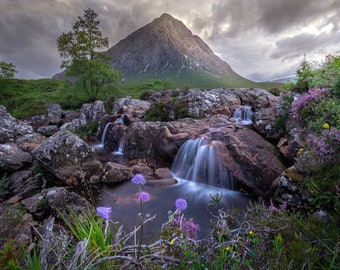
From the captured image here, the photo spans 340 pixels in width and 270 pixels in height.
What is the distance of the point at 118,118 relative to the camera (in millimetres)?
19109

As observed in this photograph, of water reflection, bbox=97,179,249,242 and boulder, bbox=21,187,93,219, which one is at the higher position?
boulder, bbox=21,187,93,219

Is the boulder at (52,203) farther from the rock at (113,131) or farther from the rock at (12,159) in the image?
the rock at (113,131)

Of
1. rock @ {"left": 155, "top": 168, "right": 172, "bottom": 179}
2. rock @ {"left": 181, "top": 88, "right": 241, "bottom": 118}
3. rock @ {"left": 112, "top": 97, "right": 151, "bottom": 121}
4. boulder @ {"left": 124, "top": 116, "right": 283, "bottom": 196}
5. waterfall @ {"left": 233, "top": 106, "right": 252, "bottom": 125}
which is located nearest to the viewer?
boulder @ {"left": 124, "top": 116, "right": 283, "bottom": 196}

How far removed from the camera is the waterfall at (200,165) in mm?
8898

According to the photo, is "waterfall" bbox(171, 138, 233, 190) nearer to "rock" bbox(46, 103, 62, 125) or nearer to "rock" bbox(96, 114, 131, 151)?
"rock" bbox(96, 114, 131, 151)

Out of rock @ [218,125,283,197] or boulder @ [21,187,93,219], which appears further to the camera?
rock @ [218,125,283,197]

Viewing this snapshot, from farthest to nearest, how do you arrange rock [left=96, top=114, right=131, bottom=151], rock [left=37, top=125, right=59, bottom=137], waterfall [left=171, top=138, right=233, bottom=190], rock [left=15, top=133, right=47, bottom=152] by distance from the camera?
rock [left=37, top=125, right=59, bottom=137]
rock [left=96, top=114, right=131, bottom=151]
rock [left=15, top=133, right=47, bottom=152]
waterfall [left=171, top=138, right=233, bottom=190]

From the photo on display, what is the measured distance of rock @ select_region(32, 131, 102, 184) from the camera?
30.4 feet

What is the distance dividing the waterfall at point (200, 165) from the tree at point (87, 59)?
24.0 m

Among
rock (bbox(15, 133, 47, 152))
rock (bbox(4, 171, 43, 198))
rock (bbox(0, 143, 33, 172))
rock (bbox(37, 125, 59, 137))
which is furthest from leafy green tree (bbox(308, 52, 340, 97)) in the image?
rock (bbox(37, 125, 59, 137))

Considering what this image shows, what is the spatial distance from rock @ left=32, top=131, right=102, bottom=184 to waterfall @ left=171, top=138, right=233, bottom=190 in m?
4.12

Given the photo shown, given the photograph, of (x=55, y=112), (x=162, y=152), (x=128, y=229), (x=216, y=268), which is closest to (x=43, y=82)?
(x=55, y=112)

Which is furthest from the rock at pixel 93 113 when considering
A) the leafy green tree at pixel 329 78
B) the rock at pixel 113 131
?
the leafy green tree at pixel 329 78

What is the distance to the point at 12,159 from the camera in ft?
32.6
